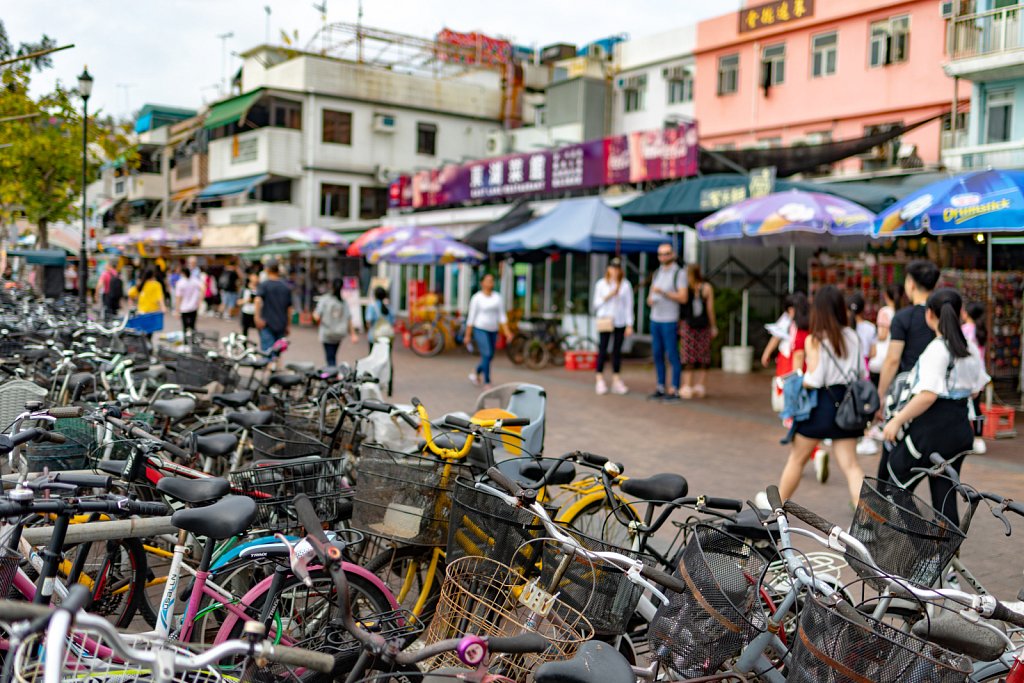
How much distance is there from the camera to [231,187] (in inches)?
1486

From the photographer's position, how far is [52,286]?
76.1 feet

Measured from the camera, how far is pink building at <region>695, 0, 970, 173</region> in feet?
73.0

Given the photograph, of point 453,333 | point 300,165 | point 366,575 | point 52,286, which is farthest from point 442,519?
point 300,165

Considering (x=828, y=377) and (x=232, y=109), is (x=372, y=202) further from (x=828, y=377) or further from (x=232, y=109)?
(x=828, y=377)

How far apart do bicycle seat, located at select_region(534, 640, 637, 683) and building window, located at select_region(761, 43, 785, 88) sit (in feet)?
85.0

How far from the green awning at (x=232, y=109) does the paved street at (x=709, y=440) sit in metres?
23.5

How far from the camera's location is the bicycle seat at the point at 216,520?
2688 millimetres

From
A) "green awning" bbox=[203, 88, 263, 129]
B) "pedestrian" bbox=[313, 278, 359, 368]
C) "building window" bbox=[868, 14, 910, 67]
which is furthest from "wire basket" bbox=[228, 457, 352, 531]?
"green awning" bbox=[203, 88, 263, 129]

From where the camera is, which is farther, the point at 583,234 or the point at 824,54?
the point at 824,54

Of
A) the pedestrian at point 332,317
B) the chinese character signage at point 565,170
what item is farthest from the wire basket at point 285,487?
the chinese character signage at point 565,170

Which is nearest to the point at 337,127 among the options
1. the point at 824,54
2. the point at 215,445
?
the point at 824,54

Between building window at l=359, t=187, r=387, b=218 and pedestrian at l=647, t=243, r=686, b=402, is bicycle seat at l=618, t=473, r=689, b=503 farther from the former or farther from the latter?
building window at l=359, t=187, r=387, b=218

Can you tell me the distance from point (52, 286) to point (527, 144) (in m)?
18.2

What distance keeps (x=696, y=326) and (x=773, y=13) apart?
16491mm
